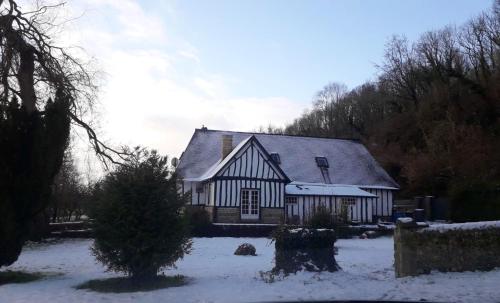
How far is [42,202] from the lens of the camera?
1288 cm

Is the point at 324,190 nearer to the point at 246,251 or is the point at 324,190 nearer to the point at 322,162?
the point at 322,162

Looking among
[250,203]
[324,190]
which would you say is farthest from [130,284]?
[324,190]

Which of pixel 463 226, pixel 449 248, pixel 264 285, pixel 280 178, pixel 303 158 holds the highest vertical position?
pixel 303 158

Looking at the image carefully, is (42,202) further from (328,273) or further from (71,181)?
(71,181)

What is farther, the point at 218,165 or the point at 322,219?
the point at 218,165

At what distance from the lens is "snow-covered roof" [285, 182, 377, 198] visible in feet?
101

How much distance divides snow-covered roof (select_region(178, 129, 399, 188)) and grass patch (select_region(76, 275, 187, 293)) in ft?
65.4

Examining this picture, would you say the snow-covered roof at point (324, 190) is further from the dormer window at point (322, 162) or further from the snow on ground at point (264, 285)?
the snow on ground at point (264, 285)

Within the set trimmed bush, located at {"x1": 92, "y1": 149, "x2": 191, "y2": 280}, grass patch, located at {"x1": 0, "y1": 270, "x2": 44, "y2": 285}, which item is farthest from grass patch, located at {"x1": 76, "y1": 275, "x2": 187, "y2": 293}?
grass patch, located at {"x1": 0, "y1": 270, "x2": 44, "y2": 285}

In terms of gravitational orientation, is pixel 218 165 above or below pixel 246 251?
above

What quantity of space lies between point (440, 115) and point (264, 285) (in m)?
35.5

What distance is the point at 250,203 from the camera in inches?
1150

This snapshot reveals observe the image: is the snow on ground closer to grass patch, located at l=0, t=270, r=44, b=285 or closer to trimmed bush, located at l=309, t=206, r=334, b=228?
grass patch, located at l=0, t=270, r=44, b=285

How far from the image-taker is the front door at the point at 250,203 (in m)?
29.1
